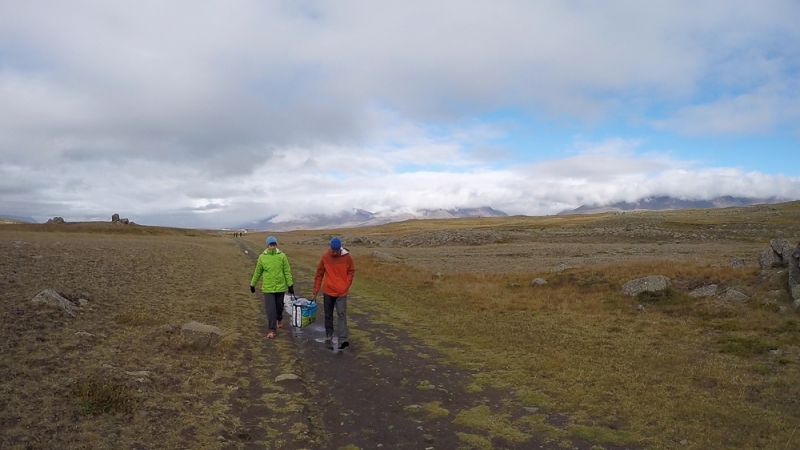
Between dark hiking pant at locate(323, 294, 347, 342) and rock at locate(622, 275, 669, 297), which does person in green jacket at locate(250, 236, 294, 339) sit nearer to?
dark hiking pant at locate(323, 294, 347, 342)

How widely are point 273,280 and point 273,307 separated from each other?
2.82 ft

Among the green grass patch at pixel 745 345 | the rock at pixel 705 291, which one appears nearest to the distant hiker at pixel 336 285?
the green grass patch at pixel 745 345

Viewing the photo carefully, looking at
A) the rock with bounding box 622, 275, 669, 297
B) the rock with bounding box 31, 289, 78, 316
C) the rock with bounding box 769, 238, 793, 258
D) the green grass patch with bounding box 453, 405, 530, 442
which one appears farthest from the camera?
the rock with bounding box 622, 275, 669, 297

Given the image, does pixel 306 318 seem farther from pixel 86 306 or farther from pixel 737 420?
pixel 737 420

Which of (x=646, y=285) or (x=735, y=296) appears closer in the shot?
(x=735, y=296)

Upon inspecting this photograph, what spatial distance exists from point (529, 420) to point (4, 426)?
27.9 ft

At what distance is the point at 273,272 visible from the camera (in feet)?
50.6

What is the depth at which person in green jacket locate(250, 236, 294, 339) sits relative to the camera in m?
15.1

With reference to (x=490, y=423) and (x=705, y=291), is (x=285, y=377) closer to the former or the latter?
(x=490, y=423)

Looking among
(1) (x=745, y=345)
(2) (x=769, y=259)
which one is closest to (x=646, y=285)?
(2) (x=769, y=259)

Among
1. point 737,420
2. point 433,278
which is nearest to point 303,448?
point 737,420

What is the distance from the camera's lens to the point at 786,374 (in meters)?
11.1

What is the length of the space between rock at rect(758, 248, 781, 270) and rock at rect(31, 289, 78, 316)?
85.6ft

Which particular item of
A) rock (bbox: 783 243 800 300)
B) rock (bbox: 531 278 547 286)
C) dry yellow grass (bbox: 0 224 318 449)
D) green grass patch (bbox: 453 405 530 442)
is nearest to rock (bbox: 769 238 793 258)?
rock (bbox: 783 243 800 300)
